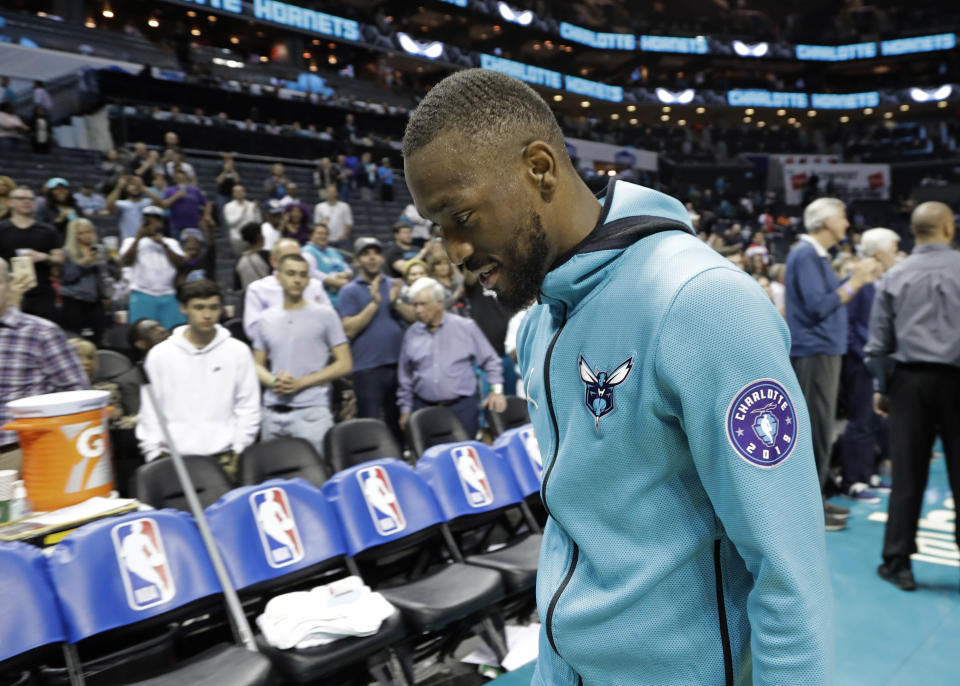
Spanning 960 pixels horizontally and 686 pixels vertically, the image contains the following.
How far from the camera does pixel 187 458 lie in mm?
3316

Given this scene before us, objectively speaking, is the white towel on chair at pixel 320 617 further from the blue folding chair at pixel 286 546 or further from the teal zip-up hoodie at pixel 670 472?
the teal zip-up hoodie at pixel 670 472

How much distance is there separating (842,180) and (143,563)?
3045cm

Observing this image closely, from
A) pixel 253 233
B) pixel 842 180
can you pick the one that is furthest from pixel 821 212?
pixel 842 180

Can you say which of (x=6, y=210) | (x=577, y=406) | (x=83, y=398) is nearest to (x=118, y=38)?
(x=6, y=210)

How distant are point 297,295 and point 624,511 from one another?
3704 millimetres

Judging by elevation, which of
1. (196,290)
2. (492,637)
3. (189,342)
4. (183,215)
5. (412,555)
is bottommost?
(492,637)

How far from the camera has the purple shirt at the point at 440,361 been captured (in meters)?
4.71

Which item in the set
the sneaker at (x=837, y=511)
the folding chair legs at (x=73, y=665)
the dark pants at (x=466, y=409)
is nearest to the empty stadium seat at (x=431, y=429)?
the dark pants at (x=466, y=409)

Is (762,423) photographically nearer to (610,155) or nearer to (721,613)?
(721,613)

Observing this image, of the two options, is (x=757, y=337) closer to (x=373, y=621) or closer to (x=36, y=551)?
(x=373, y=621)

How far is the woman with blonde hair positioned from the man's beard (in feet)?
18.5

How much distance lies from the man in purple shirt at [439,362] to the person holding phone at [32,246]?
2685 mm

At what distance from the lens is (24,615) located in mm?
2152

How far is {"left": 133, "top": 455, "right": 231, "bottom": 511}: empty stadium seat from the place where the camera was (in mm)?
3131
